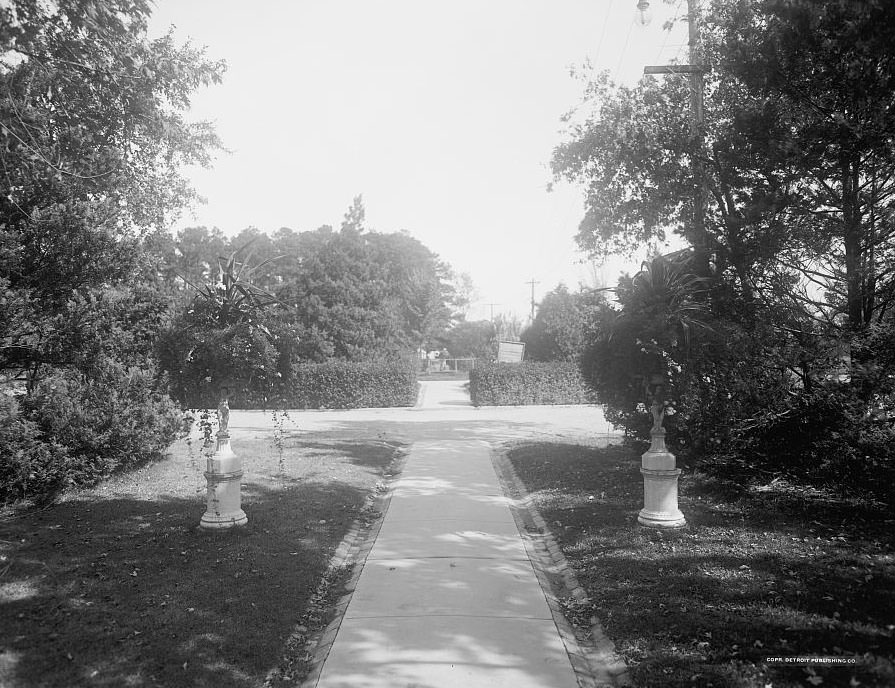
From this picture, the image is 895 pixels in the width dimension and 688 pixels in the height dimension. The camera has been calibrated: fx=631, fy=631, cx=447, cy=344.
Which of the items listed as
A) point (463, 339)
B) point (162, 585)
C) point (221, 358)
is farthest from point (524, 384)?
point (463, 339)

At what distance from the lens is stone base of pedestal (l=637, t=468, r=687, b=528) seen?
23.0 feet

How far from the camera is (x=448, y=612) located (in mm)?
4922

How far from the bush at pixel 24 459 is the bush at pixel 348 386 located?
61.2ft

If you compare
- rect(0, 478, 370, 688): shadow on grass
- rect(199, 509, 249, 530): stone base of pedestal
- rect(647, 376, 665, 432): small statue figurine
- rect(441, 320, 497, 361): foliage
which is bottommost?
rect(0, 478, 370, 688): shadow on grass

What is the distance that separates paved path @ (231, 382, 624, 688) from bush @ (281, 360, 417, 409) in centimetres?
1691

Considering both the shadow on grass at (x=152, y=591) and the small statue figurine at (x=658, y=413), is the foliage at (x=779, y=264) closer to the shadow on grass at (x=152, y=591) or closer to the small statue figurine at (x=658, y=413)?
the small statue figurine at (x=658, y=413)

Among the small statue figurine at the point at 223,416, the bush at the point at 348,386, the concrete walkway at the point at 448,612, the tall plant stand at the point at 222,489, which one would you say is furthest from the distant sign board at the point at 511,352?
the tall plant stand at the point at 222,489

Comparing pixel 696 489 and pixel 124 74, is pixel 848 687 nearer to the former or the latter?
pixel 696 489

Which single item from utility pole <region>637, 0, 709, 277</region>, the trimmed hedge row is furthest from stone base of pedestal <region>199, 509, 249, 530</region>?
the trimmed hedge row

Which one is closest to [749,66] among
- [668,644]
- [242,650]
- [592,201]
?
[592,201]

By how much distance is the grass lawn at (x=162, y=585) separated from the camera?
160 inches

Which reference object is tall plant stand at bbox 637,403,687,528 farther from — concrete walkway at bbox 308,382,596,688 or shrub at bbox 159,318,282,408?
shrub at bbox 159,318,282,408

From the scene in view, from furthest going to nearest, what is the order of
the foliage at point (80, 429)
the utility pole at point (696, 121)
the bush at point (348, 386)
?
the bush at point (348, 386) < the utility pole at point (696, 121) < the foliage at point (80, 429)

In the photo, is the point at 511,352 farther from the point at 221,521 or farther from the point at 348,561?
the point at 348,561
